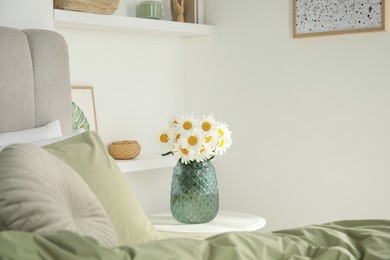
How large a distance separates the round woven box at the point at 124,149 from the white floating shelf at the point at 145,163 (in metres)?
0.04

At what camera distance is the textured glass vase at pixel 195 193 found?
3.30m

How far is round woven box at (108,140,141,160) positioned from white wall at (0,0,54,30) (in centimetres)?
83

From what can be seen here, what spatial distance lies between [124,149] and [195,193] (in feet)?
2.21

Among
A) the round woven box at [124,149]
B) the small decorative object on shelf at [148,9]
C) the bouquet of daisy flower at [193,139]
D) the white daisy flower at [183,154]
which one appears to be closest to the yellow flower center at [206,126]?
the bouquet of daisy flower at [193,139]

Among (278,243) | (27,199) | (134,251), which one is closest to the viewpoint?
(134,251)

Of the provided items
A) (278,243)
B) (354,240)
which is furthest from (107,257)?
(354,240)

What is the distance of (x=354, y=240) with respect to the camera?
205cm

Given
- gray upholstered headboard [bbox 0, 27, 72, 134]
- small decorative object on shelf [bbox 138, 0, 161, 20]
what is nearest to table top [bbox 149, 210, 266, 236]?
gray upholstered headboard [bbox 0, 27, 72, 134]

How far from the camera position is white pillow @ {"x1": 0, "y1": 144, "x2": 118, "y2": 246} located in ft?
5.50

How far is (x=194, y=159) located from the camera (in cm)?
327

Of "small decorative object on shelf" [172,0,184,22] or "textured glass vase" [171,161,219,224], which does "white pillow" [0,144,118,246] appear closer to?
"textured glass vase" [171,161,219,224]

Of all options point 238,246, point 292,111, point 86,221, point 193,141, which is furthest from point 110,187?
point 292,111

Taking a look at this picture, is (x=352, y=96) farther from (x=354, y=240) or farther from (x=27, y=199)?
(x=27, y=199)

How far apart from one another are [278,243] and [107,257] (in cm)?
55
